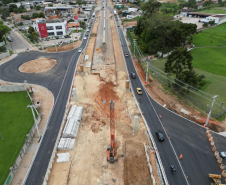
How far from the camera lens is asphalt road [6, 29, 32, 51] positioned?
3625 inches

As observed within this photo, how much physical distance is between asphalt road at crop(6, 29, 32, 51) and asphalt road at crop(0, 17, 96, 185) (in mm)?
12068

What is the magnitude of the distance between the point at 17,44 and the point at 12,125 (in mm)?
70430

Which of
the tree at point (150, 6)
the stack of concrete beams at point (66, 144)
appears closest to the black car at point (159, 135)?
the stack of concrete beams at point (66, 144)

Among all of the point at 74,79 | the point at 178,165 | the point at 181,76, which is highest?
the point at 181,76

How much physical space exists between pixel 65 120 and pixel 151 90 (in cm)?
2752

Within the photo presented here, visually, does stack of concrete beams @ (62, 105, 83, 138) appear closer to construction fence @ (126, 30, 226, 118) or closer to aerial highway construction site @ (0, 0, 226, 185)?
aerial highway construction site @ (0, 0, 226, 185)

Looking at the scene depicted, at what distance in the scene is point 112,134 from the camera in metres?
35.8

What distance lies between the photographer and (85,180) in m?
29.8

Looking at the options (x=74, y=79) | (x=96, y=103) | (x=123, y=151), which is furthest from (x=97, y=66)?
(x=123, y=151)

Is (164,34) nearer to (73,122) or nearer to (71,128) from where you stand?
(73,122)

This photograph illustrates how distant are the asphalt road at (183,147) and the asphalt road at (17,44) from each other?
7693cm

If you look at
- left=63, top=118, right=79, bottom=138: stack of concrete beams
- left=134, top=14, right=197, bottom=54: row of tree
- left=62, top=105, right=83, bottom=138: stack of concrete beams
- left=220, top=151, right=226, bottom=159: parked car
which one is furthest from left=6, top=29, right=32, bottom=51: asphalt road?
left=220, top=151, right=226, bottom=159: parked car

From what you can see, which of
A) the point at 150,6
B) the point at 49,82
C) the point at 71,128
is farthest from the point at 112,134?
the point at 150,6

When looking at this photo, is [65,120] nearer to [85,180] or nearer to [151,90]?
[85,180]
